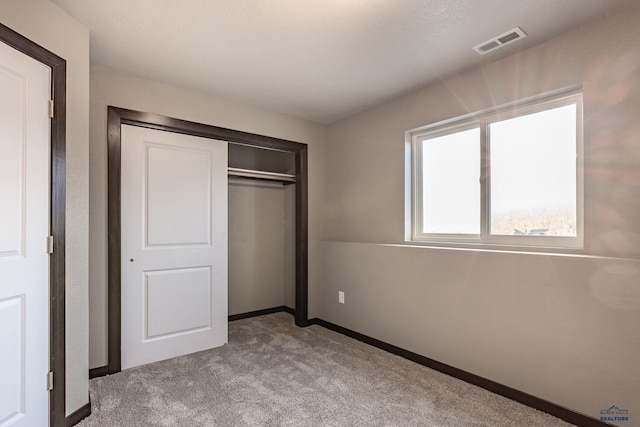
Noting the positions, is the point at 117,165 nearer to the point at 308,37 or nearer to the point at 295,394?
the point at 308,37

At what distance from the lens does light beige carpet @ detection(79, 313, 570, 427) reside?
192 cm

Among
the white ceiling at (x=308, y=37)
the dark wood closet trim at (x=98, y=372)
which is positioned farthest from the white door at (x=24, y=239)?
the dark wood closet trim at (x=98, y=372)

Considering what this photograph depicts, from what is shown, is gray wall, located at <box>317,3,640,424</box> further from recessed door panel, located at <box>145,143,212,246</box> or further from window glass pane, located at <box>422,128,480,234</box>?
recessed door panel, located at <box>145,143,212,246</box>

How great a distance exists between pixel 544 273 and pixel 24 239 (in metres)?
2.94

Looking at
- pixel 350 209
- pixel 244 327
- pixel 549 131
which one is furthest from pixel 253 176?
pixel 549 131

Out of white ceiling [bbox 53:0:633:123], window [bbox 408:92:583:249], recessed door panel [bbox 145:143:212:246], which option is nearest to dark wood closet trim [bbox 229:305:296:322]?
recessed door panel [bbox 145:143:212:246]

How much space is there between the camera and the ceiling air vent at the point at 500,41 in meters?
2.04

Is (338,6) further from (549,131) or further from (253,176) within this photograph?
(253,176)

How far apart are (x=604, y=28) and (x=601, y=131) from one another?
0.60m

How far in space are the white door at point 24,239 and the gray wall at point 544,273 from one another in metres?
2.49

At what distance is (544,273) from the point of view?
6.63ft

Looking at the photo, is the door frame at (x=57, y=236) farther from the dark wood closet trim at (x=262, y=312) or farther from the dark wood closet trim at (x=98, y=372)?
the dark wood closet trim at (x=262, y=312)

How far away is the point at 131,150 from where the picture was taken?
2697mm

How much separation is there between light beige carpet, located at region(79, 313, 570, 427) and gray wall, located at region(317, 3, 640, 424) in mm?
258
